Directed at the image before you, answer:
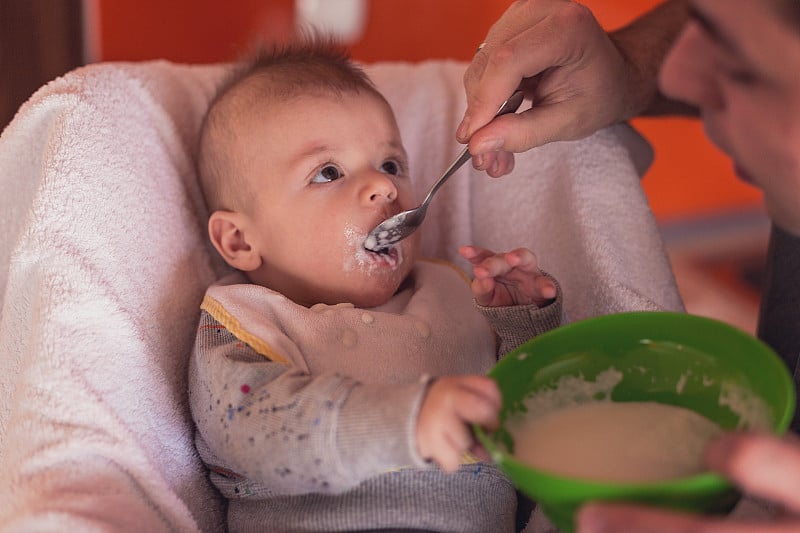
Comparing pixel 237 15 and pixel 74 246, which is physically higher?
pixel 74 246

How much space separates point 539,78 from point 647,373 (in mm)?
399

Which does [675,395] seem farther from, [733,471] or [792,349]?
[792,349]

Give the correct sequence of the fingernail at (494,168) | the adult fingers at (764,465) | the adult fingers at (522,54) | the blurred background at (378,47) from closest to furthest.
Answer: the adult fingers at (764,465)
the adult fingers at (522,54)
the fingernail at (494,168)
the blurred background at (378,47)

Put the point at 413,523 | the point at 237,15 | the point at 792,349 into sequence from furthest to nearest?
the point at 237,15, the point at 792,349, the point at 413,523

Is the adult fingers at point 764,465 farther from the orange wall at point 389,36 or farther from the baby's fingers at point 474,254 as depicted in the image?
the orange wall at point 389,36

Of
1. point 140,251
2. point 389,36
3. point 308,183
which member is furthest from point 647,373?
point 389,36

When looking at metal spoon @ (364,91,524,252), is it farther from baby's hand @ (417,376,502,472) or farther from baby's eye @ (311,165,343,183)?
baby's hand @ (417,376,502,472)

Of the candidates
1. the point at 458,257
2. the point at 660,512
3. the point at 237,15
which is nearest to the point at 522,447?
the point at 660,512

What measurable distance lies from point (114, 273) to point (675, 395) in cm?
57

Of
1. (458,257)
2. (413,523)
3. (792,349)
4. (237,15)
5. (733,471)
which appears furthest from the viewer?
(237,15)

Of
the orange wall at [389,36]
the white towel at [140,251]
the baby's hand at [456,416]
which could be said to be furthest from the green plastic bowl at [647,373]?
the orange wall at [389,36]

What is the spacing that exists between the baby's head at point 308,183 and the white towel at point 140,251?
86 millimetres

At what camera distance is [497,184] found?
3.86ft

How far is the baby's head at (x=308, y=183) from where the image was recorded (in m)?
0.93
